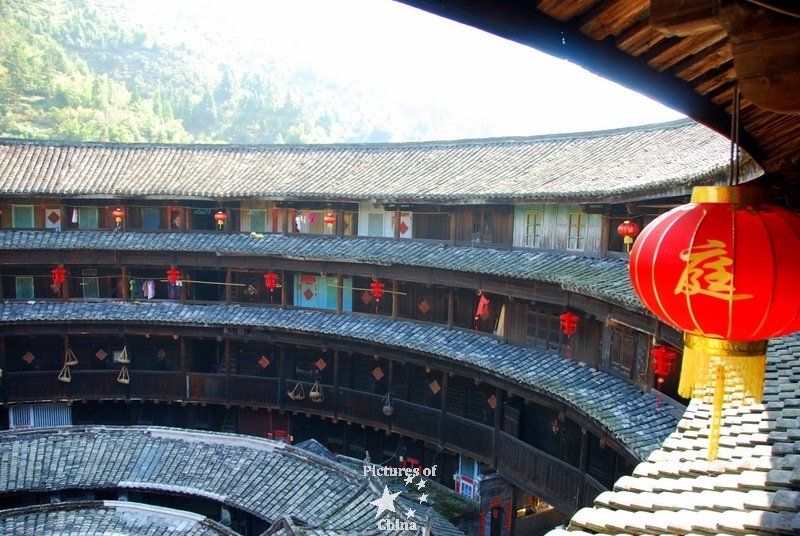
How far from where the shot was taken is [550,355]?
736 inches

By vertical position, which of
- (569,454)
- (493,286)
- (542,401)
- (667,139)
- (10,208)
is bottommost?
(569,454)

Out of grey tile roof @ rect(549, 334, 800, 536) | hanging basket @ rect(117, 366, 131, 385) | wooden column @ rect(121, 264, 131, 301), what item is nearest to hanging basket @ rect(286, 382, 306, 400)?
hanging basket @ rect(117, 366, 131, 385)

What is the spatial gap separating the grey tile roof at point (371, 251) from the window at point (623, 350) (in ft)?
4.30

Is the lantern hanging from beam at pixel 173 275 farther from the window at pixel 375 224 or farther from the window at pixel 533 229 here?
the window at pixel 533 229

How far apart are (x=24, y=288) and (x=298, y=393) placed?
37.1ft

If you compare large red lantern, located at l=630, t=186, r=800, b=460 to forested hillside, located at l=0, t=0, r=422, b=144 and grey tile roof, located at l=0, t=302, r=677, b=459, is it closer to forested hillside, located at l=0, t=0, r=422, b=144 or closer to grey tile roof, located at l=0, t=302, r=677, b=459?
grey tile roof, located at l=0, t=302, r=677, b=459

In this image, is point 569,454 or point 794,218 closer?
point 794,218

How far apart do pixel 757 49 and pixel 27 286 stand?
28215mm

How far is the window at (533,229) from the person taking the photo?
66.9ft

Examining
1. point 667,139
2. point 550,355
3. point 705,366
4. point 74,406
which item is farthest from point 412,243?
point 705,366

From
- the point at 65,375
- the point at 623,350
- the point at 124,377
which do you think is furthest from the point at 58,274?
the point at 623,350

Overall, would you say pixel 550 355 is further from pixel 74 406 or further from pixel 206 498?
pixel 74 406

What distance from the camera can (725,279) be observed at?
14.0 feet

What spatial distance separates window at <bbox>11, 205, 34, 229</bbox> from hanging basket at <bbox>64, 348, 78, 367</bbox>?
197 inches
